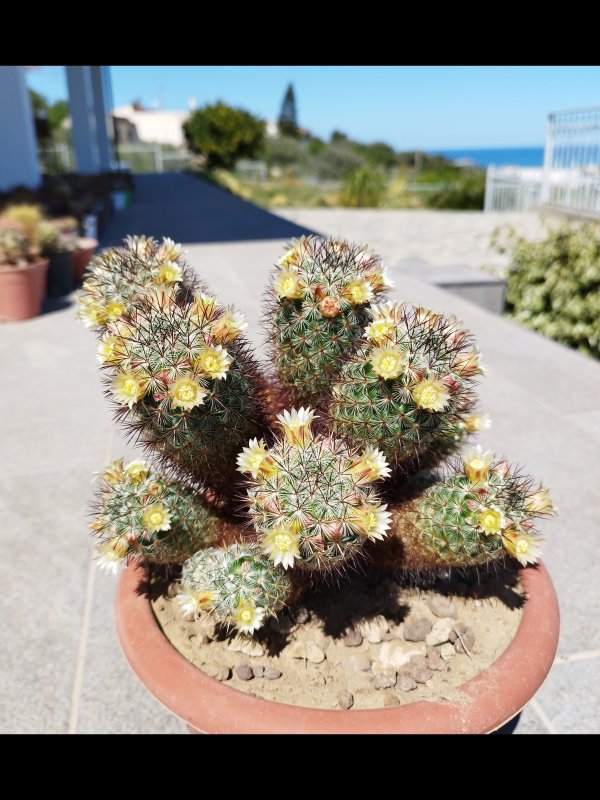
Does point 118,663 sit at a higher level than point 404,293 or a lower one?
lower

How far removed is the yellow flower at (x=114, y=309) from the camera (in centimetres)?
162

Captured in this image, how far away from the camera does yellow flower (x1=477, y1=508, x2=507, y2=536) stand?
1458 millimetres

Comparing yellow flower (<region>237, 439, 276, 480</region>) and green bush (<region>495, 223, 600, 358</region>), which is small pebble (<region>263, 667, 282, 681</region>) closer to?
yellow flower (<region>237, 439, 276, 480</region>)

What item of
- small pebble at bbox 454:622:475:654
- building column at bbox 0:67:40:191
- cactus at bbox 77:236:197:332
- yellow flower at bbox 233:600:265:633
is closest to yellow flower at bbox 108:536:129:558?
yellow flower at bbox 233:600:265:633

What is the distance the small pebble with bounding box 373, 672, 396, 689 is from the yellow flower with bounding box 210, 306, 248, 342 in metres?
0.93

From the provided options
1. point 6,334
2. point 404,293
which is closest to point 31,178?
point 6,334

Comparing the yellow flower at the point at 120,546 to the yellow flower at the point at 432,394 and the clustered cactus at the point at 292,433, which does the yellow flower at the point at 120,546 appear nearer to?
the clustered cactus at the point at 292,433

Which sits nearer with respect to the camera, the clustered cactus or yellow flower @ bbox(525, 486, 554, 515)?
the clustered cactus

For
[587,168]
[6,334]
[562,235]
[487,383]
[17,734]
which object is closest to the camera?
[17,734]
